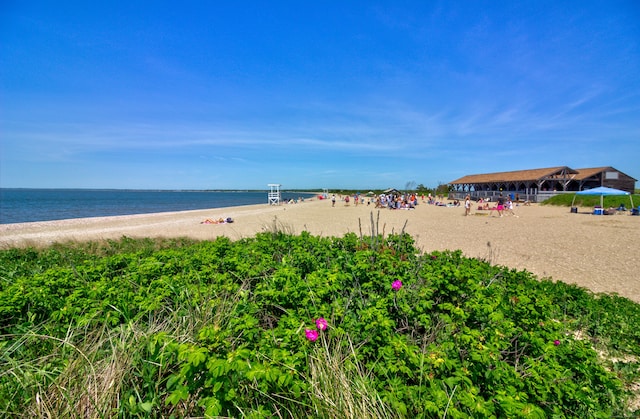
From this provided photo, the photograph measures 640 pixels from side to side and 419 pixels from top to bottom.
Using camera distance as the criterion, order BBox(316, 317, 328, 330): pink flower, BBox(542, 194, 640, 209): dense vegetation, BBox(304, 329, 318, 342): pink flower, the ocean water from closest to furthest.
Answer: BBox(304, 329, 318, 342): pink flower < BBox(316, 317, 328, 330): pink flower < BBox(542, 194, 640, 209): dense vegetation < the ocean water

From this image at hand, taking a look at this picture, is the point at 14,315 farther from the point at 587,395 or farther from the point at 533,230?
the point at 533,230

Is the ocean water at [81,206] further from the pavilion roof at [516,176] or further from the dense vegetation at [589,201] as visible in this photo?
the dense vegetation at [589,201]

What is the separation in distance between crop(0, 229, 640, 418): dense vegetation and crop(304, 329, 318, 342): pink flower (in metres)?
0.02

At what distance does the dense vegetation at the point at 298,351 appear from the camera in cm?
187

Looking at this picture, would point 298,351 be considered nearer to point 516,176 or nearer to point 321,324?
point 321,324

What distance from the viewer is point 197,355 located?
1589 millimetres

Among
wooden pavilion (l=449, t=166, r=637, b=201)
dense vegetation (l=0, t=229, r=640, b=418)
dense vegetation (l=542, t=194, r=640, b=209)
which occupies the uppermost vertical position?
wooden pavilion (l=449, t=166, r=637, b=201)

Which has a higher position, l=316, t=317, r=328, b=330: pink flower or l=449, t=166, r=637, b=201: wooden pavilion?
l=449, t=166, r=637, b=201: wooden pavilion

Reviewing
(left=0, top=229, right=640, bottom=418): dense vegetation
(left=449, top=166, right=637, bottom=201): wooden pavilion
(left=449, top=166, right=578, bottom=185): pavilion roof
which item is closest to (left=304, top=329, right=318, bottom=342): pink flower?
(left=0, top=229, right=640, bottom=418): dense vegetation

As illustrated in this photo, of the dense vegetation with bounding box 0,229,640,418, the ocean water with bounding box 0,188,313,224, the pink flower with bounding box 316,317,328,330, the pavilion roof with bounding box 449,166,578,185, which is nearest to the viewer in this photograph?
the dense vegetation with bounding box 0,229,640,418

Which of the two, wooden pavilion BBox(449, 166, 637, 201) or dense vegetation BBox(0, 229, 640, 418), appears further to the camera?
wooden pavilion BBox(449, 166, 637, 201)

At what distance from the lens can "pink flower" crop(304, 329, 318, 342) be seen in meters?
2.24

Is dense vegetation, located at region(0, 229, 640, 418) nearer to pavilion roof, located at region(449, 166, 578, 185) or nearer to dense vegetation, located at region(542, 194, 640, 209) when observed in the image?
dense vegetation, located at region(542, 194, 640, 209)

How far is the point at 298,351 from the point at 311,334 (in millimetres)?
174
